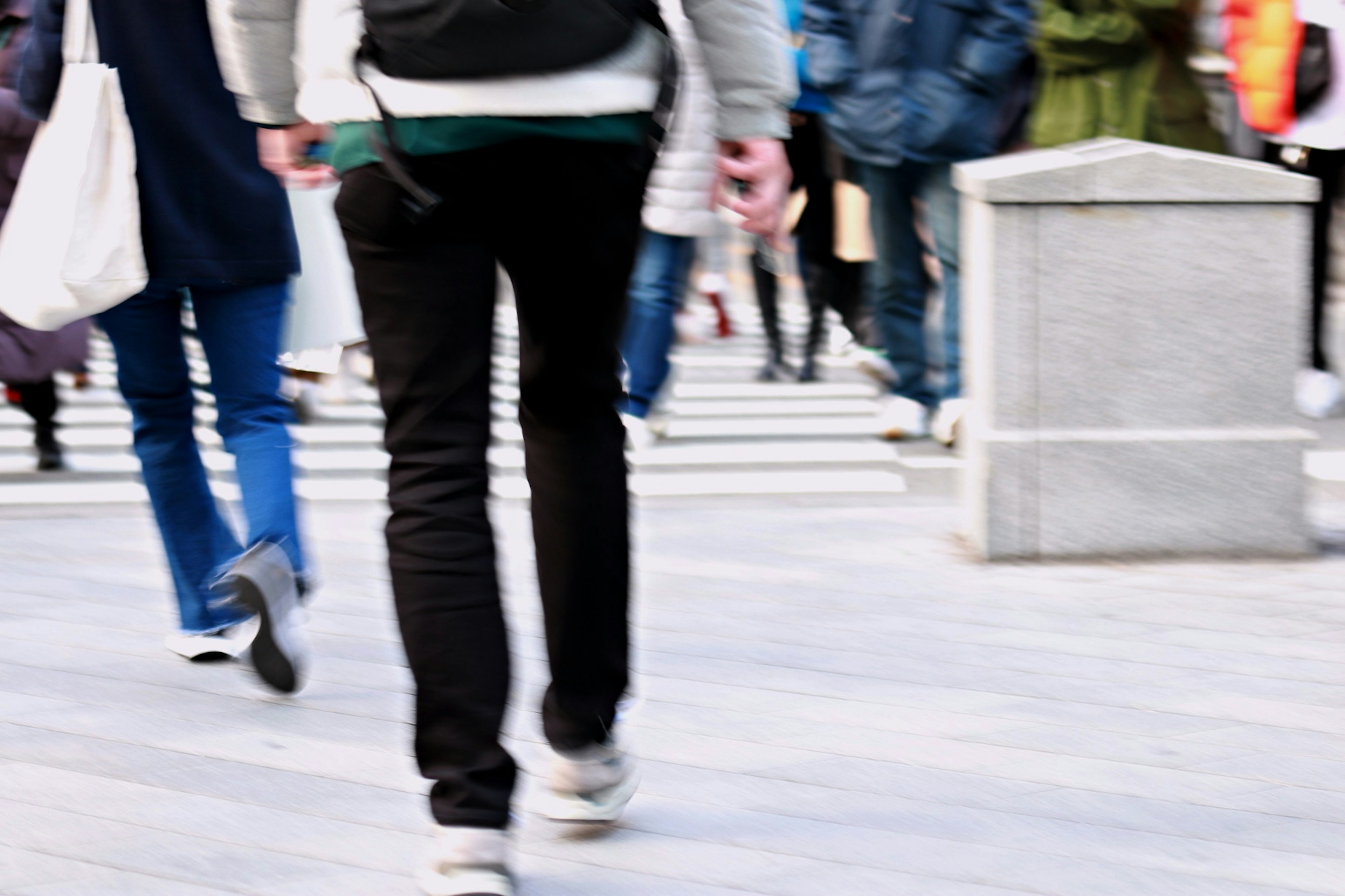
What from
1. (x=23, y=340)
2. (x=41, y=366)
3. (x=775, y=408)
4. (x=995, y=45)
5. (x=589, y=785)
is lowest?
(x=775, y=408)

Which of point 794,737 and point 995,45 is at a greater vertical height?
point 995,45

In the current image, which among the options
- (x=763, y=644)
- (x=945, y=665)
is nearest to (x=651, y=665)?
(x=763, y=644)

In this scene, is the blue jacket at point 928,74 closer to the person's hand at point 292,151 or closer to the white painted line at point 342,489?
the white painted line at point 342,489

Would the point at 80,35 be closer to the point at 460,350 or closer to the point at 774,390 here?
the point at 460,350

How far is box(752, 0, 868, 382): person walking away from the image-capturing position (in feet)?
28.5

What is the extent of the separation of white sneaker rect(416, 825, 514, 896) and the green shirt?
0.93m

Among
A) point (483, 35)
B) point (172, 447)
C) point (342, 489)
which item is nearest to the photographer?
point (483, 35)

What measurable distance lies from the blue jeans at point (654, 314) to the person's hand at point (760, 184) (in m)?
2.56

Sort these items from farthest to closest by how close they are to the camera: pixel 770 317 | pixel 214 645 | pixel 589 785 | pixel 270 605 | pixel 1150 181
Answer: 1. pixel 770 317
2. pixel 1150 181
3. pixel 214 645
4. pixel 270 605
5. pixel 589 785

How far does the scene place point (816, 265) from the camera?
379 inches

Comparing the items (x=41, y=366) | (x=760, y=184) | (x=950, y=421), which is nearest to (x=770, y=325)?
(x=950, y=421)

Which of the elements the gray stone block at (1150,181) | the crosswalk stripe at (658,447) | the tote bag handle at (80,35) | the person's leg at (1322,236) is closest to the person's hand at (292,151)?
the tote bag handle at (80,35)

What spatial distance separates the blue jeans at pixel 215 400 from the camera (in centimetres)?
401

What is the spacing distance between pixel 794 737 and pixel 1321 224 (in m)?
5.18
